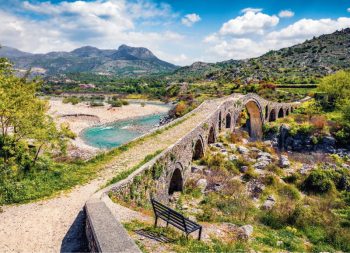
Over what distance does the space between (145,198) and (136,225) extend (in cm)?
388

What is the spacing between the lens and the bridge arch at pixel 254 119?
1738 inches

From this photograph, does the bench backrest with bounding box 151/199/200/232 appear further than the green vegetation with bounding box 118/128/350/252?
No

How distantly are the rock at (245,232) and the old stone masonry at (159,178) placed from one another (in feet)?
14.5

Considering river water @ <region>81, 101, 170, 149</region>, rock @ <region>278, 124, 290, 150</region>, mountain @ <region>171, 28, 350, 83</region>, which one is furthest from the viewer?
mountain @ <region>171, 28, 350, 83</region>

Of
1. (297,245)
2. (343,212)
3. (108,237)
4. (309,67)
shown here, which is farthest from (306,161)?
(309,67)

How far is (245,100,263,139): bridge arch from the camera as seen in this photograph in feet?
145

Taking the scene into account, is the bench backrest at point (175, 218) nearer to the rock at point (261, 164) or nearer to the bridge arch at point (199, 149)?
the bridge arch at point (199, 149)

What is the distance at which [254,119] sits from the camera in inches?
1811

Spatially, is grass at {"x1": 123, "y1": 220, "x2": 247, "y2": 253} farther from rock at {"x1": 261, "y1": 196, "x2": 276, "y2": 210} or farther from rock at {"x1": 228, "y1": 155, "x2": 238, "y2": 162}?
→ rock at {"x1": 228, "y1": 155, "x2": 238, "y2": 162}

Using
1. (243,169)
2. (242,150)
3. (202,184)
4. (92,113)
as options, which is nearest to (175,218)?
(202,184)

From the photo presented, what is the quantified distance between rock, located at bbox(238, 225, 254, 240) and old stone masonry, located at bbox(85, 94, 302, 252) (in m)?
4.41

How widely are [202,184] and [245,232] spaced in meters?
9.51

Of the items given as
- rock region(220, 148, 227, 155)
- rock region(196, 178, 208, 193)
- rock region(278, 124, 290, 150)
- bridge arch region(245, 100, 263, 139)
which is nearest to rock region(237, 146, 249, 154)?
rock region(220, 148, 227, 155)

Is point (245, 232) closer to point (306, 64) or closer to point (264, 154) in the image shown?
point (264, 154)
